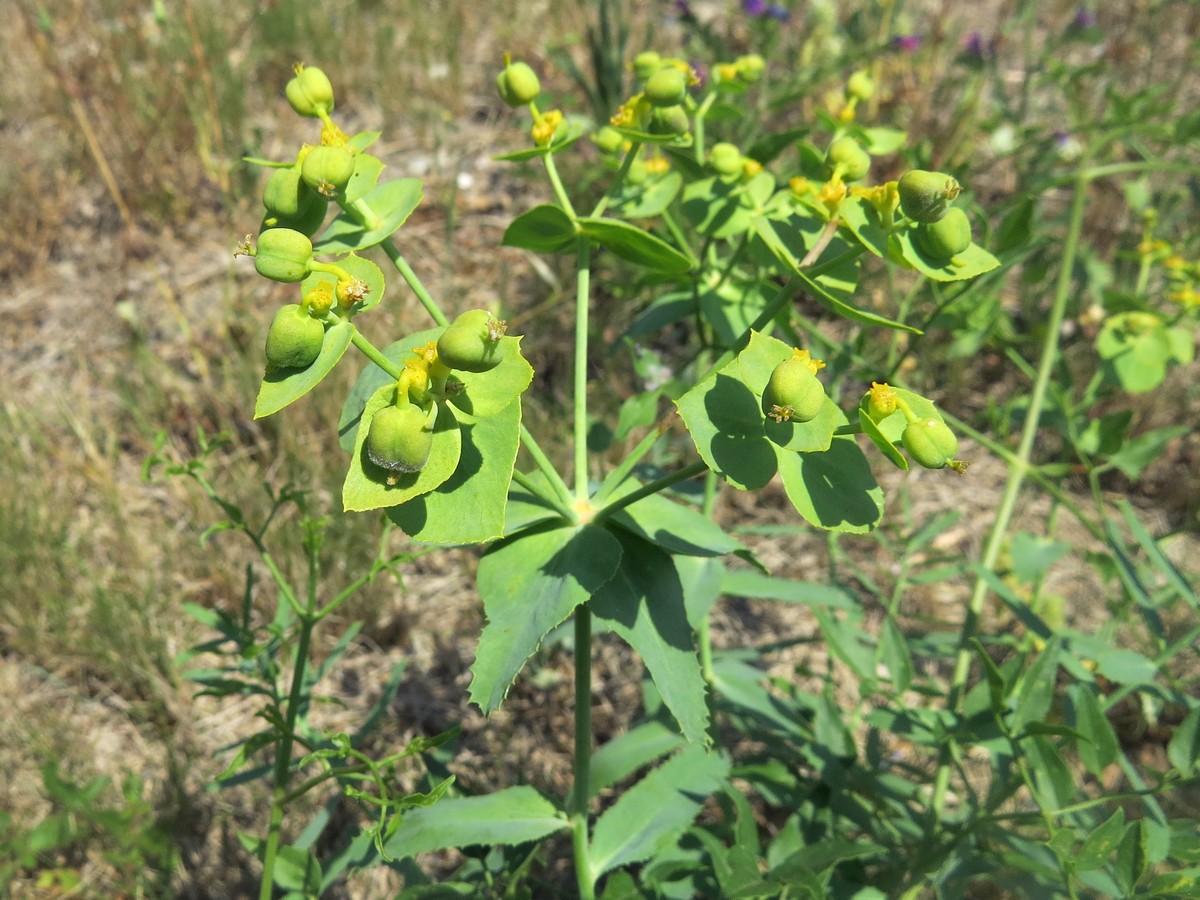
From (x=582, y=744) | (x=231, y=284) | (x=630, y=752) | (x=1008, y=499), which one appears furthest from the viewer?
(x=231, y=284)

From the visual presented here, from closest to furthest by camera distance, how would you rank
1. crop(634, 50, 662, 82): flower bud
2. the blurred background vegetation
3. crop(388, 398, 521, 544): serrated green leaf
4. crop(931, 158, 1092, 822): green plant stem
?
1. crop(388, 398, 521, 544): serrated green leaf
2. crop(634, 50, 662, 82): flower bud
3. crop(931, 158, 1092, 822): green plant stem
4. the blurred background vegetation

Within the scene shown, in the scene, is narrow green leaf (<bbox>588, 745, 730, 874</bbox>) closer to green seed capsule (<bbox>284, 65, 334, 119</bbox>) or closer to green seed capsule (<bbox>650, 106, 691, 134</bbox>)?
green seed capsule (<bbox>650, 106, 691, 134</bbox>)

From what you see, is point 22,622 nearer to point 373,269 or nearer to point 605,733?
point 605,733

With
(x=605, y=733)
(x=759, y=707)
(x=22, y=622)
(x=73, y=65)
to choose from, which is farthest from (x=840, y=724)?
(x=73, y=65)

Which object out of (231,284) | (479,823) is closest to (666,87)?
(479,823)

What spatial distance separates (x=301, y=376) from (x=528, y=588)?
390mm

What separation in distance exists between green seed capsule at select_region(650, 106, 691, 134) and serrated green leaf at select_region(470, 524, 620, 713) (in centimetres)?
58

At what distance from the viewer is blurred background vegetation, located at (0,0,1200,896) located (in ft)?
7.22

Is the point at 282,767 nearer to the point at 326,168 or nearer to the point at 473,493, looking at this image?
the point at 473,493

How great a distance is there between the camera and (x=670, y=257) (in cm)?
121

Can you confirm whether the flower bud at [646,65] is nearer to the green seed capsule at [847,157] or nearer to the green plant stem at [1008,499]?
the green seed capsule at [847,157]

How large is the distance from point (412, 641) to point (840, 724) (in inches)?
48.6

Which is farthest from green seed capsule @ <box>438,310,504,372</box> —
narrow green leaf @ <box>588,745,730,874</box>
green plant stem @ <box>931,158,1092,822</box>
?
green plant stem @ <box>931,158,1092,822</box>

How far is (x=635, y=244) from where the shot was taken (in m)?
1.20
